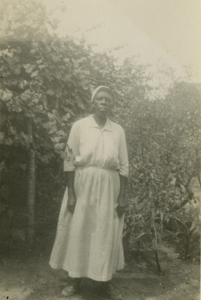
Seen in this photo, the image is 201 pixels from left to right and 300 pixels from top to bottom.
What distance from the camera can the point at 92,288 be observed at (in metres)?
2.86

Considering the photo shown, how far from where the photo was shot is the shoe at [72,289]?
2.71m

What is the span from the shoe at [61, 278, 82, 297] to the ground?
0.04m

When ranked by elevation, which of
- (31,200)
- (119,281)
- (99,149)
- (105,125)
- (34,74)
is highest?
(34,74)

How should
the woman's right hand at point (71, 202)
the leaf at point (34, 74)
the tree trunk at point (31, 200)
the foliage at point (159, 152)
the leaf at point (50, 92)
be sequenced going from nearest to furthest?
1. the woman's right hand at point (71, 202)
2. the leaf at point (34, 74)
3. the leaf at point (50, 92)
4. the tree trunk at point (31, 200)
5. the foliage at point (159, 152)

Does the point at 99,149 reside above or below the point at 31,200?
above

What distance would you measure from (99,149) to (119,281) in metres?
1.43

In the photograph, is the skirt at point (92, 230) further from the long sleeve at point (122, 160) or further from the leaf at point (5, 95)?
the leaf at point (5, 95)

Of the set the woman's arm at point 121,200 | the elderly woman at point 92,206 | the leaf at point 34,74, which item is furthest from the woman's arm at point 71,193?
the leaf at point 34,74

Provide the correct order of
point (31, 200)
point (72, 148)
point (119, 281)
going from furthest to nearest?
point (31, 200)
point (119, 281)
point (72, 148)

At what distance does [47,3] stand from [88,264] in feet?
8.42

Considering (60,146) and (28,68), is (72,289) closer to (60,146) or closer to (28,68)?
(60,146)

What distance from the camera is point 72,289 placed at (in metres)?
2.73

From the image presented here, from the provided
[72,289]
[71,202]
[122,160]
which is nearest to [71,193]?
[71,202]

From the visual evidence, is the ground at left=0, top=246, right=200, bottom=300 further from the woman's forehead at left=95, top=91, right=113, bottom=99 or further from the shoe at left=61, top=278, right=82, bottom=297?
the woman's forehead at left=95, top=91, right=113, bottom=99
